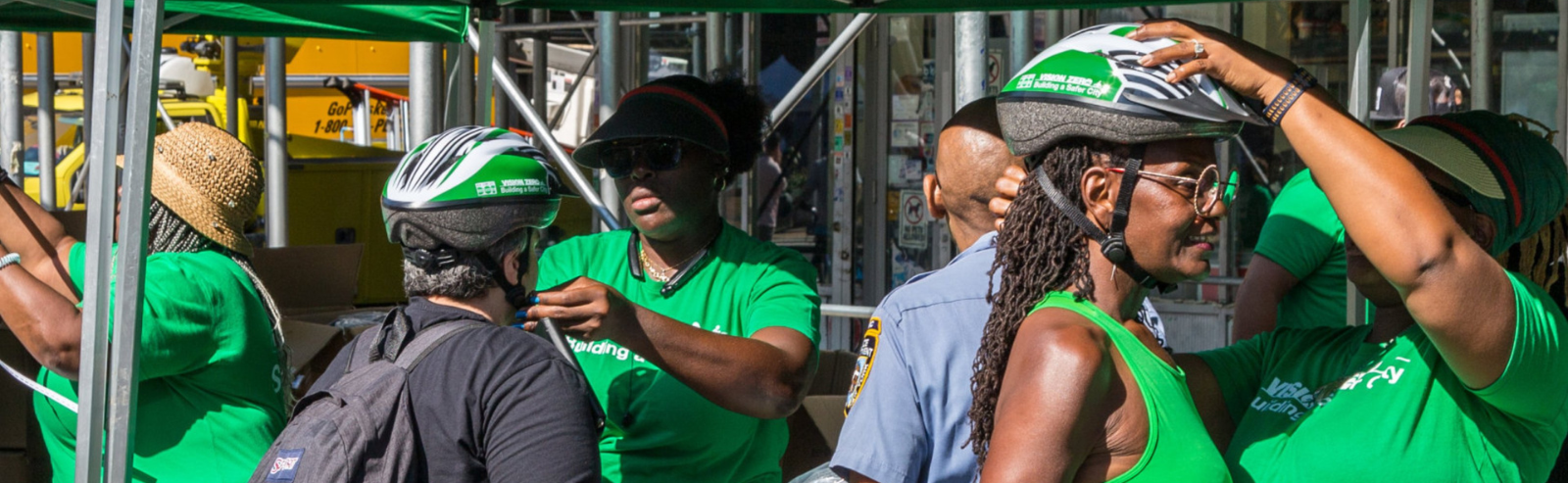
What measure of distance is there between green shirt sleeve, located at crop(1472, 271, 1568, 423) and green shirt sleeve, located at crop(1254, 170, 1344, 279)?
106cm

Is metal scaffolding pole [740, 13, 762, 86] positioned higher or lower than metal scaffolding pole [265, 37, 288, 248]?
higher

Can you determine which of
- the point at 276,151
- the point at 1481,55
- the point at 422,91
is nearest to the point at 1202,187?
the point at 422,91

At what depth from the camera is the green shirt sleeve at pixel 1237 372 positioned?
185cm

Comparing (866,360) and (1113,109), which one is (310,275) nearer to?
(866,360)

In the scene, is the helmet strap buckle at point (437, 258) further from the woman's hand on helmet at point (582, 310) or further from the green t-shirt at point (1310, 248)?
the green t-shirt at point (1310, 248)

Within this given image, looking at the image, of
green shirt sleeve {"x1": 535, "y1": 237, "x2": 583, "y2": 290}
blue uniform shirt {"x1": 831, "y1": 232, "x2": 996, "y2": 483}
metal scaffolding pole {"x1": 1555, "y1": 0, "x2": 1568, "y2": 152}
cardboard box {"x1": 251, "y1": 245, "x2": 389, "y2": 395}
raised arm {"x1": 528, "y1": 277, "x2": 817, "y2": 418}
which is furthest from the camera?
metal scaffolding pole {"x1": 1555, "y1": 0, "x2": 1568, "y2": 152}

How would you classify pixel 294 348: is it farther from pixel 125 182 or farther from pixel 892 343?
pixel 892 343

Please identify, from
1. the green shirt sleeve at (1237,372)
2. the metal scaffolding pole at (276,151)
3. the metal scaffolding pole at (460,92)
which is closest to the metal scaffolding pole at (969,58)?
the metal scaffolding pole at (460,92)

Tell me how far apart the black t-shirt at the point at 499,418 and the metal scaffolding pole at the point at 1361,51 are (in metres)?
1.54

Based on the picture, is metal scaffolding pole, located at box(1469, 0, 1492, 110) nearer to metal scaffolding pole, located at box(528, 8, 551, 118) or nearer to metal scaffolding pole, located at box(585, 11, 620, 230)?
metal scaffolding pole, located at box(585, 11, 620, 230)

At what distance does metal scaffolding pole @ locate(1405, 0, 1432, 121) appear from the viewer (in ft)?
7.78

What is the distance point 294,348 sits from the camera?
3703 millimetres

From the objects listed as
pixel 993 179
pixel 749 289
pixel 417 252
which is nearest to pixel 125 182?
A: pixel 417 252

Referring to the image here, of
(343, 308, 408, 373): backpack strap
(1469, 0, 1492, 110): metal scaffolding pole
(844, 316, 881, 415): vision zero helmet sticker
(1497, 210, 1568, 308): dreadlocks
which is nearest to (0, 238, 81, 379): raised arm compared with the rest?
(343, 308, 408, 373): backpack strap
